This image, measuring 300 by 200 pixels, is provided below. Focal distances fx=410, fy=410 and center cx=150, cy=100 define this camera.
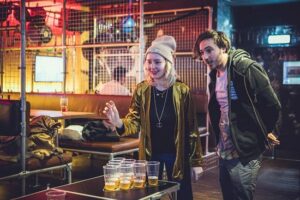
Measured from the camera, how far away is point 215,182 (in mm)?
6141

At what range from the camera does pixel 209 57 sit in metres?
2.90

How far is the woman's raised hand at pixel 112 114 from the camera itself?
2899 mm

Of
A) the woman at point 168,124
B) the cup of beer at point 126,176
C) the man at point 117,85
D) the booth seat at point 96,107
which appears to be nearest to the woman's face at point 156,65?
the woman at point 168,124

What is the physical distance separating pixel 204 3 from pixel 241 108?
5.37 meters

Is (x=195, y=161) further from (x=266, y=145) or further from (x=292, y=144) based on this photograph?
(x=292, y=144)

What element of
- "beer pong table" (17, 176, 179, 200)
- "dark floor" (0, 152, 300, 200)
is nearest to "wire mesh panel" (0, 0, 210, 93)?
"dark floor" (0, 152, 300, 200)

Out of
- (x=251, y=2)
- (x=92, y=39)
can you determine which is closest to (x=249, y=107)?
(x=251, y=2)

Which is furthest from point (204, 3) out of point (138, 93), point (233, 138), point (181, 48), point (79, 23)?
point (233, 138)

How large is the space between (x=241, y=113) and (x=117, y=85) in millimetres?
5106

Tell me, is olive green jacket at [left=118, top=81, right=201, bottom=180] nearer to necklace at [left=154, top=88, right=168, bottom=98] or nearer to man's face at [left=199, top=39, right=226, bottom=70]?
necklace at [left=154, top=88, right=168, bottom=98]

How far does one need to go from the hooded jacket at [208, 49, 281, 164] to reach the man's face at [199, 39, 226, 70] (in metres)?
0.10

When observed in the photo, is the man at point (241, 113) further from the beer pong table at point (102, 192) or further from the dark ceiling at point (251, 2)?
the dark ceiling at point (251, 2)

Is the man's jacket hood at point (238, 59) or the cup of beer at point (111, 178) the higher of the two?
the man's jacket hood at point (238, 59)

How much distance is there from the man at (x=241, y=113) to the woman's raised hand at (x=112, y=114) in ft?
2.44
